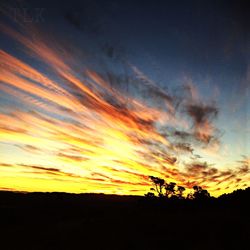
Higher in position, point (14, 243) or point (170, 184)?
point (170, 184)

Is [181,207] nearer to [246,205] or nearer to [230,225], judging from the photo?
[246,205]

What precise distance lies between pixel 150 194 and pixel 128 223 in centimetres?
5054

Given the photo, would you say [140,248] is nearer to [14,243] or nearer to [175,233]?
[175,233]

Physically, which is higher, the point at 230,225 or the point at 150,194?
the point at 150,194

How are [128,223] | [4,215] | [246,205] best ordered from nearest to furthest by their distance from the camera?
[128,223] → [4,215] → [246,205]

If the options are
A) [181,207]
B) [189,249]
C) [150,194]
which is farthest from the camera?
[150,194]

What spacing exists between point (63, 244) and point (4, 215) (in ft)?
64.0

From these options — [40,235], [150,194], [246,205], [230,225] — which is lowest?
[40,235]

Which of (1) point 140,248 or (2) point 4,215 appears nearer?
(1) point 140,248

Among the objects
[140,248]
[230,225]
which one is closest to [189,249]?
[140,248]

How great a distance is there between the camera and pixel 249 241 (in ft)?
56.4

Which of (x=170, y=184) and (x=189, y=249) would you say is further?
(x=170, y=184)

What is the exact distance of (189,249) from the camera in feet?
53.6

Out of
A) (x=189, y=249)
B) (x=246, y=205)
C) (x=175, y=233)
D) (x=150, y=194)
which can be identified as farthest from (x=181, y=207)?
(x=189, y=249)
